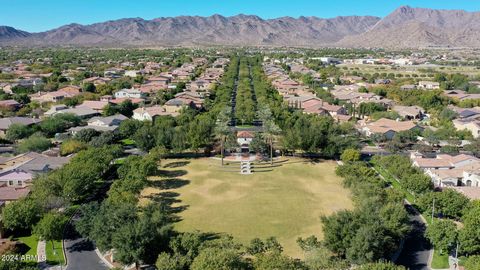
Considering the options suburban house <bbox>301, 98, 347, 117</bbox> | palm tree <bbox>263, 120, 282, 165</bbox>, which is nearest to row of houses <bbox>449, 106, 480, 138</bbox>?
suburban house <bbox>301, 98, 347, 117</bbox>

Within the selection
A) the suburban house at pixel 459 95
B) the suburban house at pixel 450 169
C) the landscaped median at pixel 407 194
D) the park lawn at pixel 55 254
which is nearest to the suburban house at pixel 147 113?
the landscaped median at pixel 407 194

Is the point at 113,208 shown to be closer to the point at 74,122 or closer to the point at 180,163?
the point at 180,163

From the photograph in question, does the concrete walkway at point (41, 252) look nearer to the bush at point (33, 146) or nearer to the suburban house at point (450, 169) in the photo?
the bush at point (33, 146)

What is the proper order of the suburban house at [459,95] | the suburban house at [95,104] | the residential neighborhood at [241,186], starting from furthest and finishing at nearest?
1. the suburban house at [459,95]
2. the suburban house at [95,104]
3. the residential neighborhood at [241,186]

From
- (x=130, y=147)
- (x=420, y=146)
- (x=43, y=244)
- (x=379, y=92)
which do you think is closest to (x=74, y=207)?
(x=43, y=244)

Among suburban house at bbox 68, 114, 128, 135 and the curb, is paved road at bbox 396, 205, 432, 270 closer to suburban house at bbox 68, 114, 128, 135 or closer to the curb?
the curb

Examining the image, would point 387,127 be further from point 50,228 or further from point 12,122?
point 12,122
